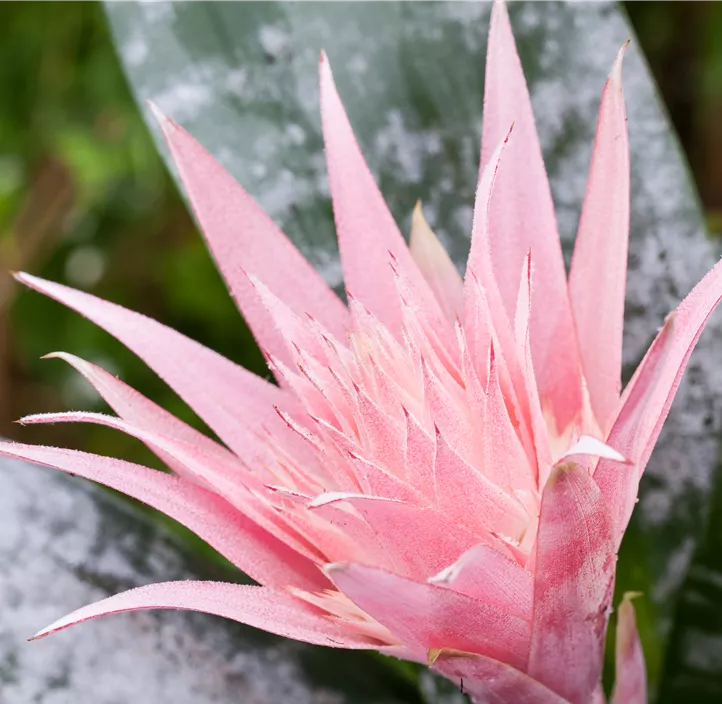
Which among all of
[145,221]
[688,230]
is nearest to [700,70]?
[688,230]

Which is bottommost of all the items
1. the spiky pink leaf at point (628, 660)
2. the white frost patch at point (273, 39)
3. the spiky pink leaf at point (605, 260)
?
the spiky pink leaf at point (628, 660)

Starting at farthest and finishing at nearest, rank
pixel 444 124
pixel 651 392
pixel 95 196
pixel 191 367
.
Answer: pixel 95 196 → pixel 444 124 → pixel 191 367 → pixel 651 392

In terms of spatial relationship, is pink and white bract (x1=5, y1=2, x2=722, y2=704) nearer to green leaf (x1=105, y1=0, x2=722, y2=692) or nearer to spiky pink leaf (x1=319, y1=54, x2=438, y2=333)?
spiky pink leaf (x1=319, y1=54, x2=438, y2=333)

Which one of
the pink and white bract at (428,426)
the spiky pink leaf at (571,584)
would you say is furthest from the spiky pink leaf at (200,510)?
the spiky pink leaf at (571,584)

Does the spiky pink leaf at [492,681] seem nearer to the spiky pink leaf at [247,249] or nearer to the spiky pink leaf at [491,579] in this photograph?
the spiky pink leaf at [491,579]

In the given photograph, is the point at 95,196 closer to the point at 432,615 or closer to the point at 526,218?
the point at 526,218

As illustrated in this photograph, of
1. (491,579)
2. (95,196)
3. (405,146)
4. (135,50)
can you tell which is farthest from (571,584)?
(95,196)
